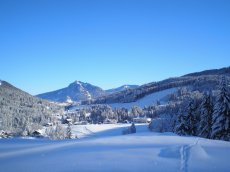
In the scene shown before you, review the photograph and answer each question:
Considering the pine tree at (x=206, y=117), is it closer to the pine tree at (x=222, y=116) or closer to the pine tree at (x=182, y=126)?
the pine tree at (x=182, y=126)

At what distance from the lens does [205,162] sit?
11500 mm

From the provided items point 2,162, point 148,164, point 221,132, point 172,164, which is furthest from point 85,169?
point 221,132

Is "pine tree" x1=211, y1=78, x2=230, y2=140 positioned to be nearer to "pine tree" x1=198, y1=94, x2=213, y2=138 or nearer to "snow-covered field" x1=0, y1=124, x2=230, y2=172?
"pine tree" x1=198, y1=94, x2=213, y2=138

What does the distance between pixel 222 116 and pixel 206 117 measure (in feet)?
19.8

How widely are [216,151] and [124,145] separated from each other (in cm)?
452

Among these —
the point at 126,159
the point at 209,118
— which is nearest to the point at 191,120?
the point at 209,118

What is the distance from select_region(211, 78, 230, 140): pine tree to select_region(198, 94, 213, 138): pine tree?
4529 mm

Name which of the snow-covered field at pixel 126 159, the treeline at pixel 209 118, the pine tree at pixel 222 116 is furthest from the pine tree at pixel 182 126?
the snow-covered field at pixel 126 159

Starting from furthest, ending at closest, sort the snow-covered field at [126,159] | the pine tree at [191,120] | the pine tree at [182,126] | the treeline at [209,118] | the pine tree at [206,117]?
the pine tree at [191,120] → the pine tree at [182,126] → the pine tree at [206,117] → the treeline at [209,118] → the snow-covered field at [126,159]

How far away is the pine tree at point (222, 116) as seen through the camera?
3262 cm

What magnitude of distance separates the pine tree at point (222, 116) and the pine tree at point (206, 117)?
453 cm

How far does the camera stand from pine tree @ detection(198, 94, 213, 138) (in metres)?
38.2

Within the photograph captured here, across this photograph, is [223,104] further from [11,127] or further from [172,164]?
[11,127]

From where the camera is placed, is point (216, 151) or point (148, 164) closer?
point (148, 164)
